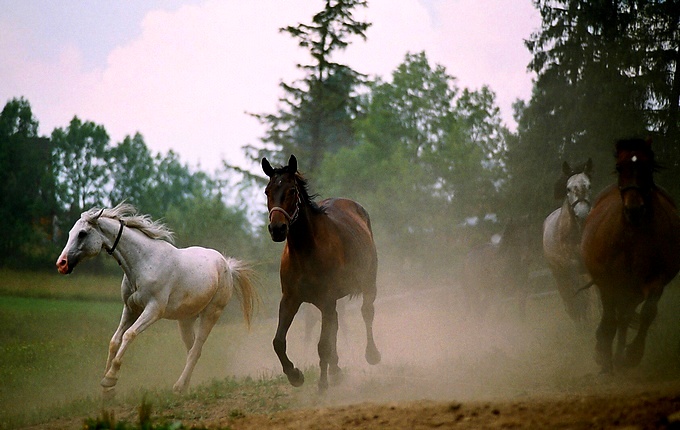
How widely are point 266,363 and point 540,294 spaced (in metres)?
10.6

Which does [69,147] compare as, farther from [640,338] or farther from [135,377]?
[640,338]

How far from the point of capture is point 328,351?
895cm

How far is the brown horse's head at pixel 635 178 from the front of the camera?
26.7 ft

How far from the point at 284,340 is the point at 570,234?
6.62m

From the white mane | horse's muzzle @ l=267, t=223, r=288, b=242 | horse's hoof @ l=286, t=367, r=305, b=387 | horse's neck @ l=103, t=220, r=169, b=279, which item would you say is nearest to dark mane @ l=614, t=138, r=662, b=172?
horse's muzzle @ l=267, t=223, r=288, b=242

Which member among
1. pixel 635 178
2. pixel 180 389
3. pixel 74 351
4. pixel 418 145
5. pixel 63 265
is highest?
pixel 418 145

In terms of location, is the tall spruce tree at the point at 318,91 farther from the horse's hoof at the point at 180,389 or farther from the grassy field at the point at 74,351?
the horse's hoof at the point at 180,389

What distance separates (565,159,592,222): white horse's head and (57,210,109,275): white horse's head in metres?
7.87

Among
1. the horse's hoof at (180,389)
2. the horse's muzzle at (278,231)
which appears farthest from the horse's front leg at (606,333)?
the horse's hoof at (180,389)

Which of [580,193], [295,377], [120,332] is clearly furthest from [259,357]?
[580,193]

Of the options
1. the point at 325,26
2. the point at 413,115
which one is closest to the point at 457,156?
the point at 325,26

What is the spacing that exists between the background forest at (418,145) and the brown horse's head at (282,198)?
6078 millimetres

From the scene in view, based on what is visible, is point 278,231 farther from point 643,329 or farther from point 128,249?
point 643,329

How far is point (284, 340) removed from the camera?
8703 millimetres
